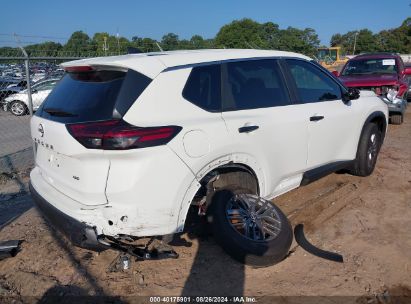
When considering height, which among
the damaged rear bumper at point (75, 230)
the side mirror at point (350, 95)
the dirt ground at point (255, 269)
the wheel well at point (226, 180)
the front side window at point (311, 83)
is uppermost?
the front side window at point (311, 83)

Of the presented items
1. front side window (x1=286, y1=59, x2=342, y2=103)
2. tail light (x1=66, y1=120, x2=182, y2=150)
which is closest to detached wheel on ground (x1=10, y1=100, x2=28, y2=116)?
front side window (x1=286, y1=59, x2=342, y2=103)

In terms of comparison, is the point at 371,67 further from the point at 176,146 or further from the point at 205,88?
the point at 176,146

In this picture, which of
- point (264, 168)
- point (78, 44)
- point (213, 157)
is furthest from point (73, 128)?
point (78, 44)

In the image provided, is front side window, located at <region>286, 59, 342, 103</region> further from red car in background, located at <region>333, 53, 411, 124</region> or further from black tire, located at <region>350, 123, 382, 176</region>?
red car in background, located at <region>333, 53, 411, 124</region>

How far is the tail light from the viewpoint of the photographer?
9.54 feet

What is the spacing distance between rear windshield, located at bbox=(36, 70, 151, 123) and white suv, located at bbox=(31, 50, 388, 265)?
0.01 meters

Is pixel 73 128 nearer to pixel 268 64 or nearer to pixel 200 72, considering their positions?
pixel 200 72

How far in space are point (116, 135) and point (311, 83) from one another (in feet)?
8.80

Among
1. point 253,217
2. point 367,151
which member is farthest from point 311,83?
point 253,217

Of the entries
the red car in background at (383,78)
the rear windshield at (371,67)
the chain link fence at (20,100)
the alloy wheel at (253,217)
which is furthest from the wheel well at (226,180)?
the rear windshield at (371,67)

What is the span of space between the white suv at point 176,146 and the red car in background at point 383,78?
628 centimetres

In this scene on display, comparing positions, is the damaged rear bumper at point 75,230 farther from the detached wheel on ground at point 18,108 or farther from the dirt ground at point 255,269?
the detached wheel on ground at point 18,108

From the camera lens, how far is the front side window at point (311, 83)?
175 inches

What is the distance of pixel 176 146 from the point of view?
3084mm
